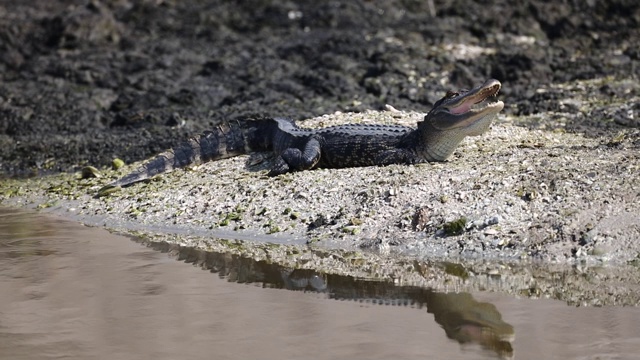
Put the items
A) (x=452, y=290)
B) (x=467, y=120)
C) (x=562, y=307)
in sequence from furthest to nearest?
(x=467, y=120) < (x=452, y=290) < (x=562, y=307)

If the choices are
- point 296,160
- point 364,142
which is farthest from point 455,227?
point 296,160

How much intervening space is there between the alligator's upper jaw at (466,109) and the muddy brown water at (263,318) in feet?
8.00

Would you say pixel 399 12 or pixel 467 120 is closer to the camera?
pixel 467 120

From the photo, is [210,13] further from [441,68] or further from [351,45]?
[441,68]

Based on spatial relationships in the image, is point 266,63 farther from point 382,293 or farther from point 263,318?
point 263,318

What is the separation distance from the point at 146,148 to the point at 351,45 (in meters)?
4.77

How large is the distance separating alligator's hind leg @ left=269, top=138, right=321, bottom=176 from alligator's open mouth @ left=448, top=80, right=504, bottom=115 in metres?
1.25

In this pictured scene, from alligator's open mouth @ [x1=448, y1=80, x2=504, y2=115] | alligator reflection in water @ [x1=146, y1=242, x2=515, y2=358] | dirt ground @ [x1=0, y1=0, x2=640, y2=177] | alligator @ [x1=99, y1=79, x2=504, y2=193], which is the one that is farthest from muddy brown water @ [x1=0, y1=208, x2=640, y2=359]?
dirt ground @ [x1=0, y1=0, x2=640, y2=177]

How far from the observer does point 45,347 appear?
504cm

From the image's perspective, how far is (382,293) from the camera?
603 cm

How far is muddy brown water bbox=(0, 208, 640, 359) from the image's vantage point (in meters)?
4.92

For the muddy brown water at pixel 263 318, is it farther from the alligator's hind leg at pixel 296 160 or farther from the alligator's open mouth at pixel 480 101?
the alligator's open mouth at pixel 480 101

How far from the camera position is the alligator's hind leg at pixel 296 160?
29.0 feet

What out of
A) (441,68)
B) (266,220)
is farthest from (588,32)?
(266,220)
